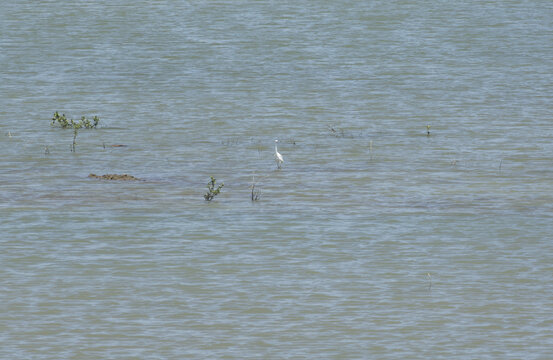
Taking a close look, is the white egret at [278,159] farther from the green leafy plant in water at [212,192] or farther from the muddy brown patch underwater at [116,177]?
the green leafy plant in water at [212,192]

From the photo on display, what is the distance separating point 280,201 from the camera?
1848 cm

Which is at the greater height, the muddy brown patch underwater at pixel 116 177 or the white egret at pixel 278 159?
the white egret at pixel 278 159

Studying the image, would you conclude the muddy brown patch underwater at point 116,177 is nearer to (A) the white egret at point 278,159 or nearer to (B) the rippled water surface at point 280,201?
(B) the rippled water surface at point 280,201

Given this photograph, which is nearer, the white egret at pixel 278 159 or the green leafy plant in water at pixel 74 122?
the white egret at pixel 278 159

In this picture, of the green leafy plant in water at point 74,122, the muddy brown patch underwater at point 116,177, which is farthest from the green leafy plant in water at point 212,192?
the green leafy plant in water at point 74,122

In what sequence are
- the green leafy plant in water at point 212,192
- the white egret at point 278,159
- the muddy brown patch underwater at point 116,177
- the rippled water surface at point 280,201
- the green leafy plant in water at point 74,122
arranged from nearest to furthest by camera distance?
the rippled water surface at point 280,201 → the green leafy plant in water at point 212,192 → the muddy brown patch underwater at point 116,177 → the white egret at point 278,159 → the green leafy plant in water at point 74,122

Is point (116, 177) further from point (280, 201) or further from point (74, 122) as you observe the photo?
point (74, 122)

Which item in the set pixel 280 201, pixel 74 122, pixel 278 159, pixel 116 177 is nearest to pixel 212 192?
pixel 280 201

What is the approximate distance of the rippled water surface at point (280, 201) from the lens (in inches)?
498

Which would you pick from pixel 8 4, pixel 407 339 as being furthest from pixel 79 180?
pixel 8 4

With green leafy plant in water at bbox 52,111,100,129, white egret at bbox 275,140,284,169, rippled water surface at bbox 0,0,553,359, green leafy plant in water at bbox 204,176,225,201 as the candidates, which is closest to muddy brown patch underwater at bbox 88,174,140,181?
rippled water surface at bbox 0,0,553,359

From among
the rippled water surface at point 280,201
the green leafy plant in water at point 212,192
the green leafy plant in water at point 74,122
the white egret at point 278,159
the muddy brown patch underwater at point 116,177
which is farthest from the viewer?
the green leafy plant in water at point 74,122

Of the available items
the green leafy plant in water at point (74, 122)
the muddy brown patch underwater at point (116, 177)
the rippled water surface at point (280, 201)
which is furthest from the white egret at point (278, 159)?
the green leafy plant in water at point (74, 122)

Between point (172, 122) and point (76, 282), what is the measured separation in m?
12.1
